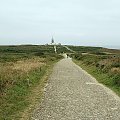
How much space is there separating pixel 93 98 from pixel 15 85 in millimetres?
4394

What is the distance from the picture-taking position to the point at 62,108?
11.4 m

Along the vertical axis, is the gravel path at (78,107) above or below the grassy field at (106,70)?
above

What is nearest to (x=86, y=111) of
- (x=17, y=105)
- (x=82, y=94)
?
(x=17, y=105)

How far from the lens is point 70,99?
44.4 feet

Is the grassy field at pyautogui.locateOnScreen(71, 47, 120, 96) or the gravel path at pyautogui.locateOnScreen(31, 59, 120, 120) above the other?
the gravel path at pyautogui.locateOnScreen(31, 59, 120, 120)

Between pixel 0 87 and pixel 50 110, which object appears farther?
pixel 0 87

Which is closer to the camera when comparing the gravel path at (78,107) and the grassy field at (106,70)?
the gravel path at (78,107)

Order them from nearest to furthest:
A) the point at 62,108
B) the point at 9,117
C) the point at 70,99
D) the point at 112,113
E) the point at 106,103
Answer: the point at 9,117
the point at 112,113
the point at 62,108
the point at 106,103
the point at 70,99

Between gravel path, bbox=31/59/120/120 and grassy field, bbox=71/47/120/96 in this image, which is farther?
grassy field, bbox=71/47/120/96

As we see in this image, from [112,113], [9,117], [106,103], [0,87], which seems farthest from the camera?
[0,87]

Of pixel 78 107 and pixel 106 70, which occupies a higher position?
pixel 78 107

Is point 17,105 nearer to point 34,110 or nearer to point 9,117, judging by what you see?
point 34,110

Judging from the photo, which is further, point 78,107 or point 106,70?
point 106,70

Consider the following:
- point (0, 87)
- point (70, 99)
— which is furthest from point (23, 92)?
point (70, 99)
